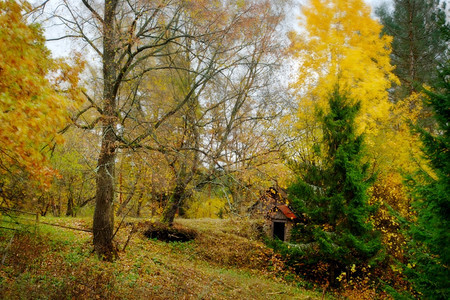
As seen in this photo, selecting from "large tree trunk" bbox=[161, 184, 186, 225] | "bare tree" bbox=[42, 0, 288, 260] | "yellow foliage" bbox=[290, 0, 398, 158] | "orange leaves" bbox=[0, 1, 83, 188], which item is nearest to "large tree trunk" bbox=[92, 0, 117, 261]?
"bare tree" bbox=[42, 0, 288, 260]

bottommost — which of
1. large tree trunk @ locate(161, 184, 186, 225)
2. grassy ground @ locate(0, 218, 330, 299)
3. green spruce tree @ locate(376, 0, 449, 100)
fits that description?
grassy ground @ locate(0, 218, 330, 299)

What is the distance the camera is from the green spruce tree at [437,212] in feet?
18.6

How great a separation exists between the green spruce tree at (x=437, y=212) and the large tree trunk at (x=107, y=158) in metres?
7.61

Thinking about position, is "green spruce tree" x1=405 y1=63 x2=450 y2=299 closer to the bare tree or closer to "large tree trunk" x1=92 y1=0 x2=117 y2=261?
the bare tree

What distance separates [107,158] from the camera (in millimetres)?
9172

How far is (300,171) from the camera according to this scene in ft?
42.3

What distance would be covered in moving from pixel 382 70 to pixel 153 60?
35.8 feet

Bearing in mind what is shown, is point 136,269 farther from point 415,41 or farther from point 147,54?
point 415,41

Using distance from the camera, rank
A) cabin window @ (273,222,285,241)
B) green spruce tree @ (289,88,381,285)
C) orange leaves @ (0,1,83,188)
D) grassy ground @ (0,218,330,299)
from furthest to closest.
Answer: cabin window @ (273,222,285,241) → green spruce tree @ (289,88,381,285) → grassy ground @ (0,218,330,299) → orange leaves @ (0,1,83,188)

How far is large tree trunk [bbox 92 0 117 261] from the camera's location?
882cm

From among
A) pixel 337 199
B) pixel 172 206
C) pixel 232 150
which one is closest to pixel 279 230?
pixel 232 150

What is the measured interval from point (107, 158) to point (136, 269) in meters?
3.31

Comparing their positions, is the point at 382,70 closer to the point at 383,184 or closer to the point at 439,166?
the point at 383,184

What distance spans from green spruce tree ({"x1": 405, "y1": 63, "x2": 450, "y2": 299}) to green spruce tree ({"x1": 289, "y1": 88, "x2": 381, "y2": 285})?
4.46 m
